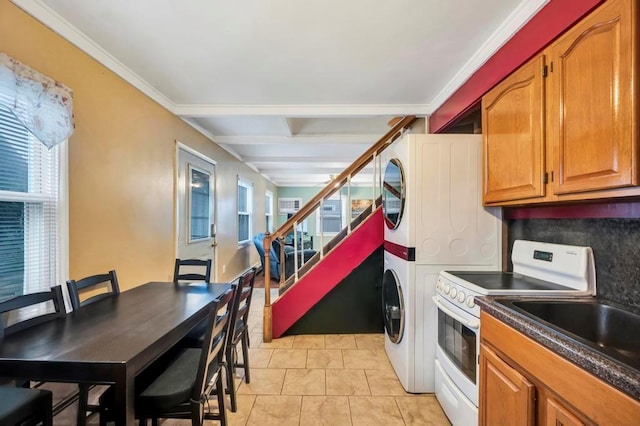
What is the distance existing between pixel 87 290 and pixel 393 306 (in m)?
2.32

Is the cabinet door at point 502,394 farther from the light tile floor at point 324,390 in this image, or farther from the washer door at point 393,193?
the washer door at point 393,193

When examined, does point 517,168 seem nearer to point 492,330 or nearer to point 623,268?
point 623,268

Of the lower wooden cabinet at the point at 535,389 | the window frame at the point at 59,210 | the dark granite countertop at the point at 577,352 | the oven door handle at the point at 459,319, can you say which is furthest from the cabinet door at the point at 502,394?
the window frame at the point at 59,210

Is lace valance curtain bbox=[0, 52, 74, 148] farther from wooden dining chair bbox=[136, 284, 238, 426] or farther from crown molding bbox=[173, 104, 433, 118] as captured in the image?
wooden dining chair bbox=[136, 284, 238, 426]

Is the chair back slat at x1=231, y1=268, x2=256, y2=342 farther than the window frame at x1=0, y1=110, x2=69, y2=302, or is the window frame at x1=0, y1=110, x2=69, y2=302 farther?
the chair back slat at x1=231, y1=268, x2=256, y2=342

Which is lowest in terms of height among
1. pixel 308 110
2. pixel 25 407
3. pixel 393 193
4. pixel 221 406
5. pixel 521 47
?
pixel 221 406

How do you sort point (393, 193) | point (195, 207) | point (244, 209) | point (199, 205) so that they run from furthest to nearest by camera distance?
1. point (244, 209)
2. point (199, 205)
3. point (195, 207)
4. point (393, 193)

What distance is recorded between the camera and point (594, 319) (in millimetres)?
1299

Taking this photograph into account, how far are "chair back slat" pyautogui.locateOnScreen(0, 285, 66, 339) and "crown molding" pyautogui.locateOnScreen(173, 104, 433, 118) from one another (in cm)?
209

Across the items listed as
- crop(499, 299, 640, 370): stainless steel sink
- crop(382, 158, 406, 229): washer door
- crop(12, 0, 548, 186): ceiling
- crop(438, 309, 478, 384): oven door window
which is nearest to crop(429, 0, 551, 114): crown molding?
crop(12, 0, 548, 186): ceiling

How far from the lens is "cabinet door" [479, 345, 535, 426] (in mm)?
1069

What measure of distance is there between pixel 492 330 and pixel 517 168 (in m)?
0.92

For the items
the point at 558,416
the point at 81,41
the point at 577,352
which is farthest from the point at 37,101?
the point at 558,416

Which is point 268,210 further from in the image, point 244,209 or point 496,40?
point 496,40
